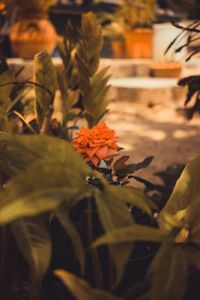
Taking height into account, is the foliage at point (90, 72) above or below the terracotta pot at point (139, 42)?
above

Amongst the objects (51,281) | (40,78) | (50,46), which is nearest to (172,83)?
(50,46)

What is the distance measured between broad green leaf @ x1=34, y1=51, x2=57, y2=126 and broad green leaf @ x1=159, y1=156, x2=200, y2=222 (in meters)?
0.59

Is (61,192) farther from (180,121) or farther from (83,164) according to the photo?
(180,121)

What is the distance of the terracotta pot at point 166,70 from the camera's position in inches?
188

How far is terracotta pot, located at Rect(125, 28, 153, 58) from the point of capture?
555 cm

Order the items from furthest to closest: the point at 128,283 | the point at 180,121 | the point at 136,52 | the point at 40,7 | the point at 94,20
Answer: the point at 136,52
the point at 40,7
the point at 180,121
the point at 94,20
the point at 128,283

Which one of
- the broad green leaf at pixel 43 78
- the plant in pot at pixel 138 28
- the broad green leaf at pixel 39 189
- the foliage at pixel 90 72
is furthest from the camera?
the plant in pot at pixel 138 28

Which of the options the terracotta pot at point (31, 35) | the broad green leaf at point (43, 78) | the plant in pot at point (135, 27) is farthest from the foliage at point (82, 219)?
the plant in pot at point (135, 27)

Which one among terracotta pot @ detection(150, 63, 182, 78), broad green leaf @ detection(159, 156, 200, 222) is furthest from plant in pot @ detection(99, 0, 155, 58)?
broad green leaf @ detection(159, 156, 200, 222)

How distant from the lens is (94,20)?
5.14ft

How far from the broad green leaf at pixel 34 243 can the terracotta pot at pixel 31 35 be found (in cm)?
397

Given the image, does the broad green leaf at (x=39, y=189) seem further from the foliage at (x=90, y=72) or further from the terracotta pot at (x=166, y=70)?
the terracotta pot at (x=166, y=70)

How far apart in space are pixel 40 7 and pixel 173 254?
4194 mm

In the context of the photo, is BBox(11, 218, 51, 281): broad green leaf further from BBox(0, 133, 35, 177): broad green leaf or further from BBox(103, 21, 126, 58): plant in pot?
BBox(103, 21, 126, 58): plant in pot
